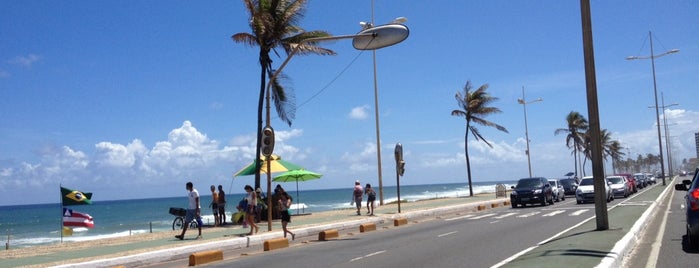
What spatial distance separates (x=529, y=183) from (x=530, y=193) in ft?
4.17

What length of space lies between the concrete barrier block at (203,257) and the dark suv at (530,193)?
77.1ft

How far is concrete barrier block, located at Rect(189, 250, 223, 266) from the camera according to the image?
14.2m

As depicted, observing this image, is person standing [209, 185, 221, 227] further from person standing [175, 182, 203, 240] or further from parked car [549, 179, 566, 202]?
parked car [549, 179, 566, 202]

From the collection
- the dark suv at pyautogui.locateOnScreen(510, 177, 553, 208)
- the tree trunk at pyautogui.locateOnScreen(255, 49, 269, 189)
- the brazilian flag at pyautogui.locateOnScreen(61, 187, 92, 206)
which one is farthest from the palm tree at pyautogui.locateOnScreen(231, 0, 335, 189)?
the dark suv at pyautogui.locateOnScreen(510, 177, 553, 208)

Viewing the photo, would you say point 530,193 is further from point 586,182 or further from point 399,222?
point 399,222

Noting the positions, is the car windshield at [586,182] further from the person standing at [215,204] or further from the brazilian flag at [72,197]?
the brazilian flag at [72,197]

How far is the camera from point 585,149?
88250 millimetres

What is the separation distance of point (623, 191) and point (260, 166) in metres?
23.4

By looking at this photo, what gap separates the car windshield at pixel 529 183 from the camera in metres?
35.8

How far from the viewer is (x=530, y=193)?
34906 mm

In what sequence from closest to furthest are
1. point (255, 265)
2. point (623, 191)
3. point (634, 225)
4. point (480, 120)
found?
1. point (255, 265)
2. point (634, 225)
3. point (623, 191)
4. point (480, 120)

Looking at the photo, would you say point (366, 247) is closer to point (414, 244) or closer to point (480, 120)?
point (414, 244)

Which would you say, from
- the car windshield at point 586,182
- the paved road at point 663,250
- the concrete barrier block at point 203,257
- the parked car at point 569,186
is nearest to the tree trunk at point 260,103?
the concrete barrier block at point 203,257

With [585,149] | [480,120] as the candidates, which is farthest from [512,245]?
[585,149]
